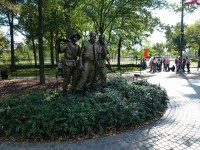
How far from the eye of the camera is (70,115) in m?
6.26

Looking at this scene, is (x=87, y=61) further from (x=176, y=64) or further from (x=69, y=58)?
(x=176, y=64)

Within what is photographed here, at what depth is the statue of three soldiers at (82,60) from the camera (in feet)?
27.7

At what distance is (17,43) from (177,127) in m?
30.4

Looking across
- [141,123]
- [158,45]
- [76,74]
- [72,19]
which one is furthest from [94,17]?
[158,45]

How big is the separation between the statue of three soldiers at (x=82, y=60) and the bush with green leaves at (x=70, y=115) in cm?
99

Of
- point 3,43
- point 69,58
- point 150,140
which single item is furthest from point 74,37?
point 3,43

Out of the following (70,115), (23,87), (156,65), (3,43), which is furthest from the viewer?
(3,43)

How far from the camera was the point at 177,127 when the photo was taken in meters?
6.91

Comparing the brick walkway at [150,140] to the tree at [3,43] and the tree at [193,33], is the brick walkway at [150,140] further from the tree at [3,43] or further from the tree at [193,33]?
the tree at [193,33]

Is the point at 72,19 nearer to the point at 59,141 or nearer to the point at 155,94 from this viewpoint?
the point at 155,94

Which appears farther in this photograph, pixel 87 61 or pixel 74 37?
pixel 87 61

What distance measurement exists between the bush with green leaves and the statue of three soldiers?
989mm

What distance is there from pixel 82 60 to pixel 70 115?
2960 millimetres

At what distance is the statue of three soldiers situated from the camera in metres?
8.45
